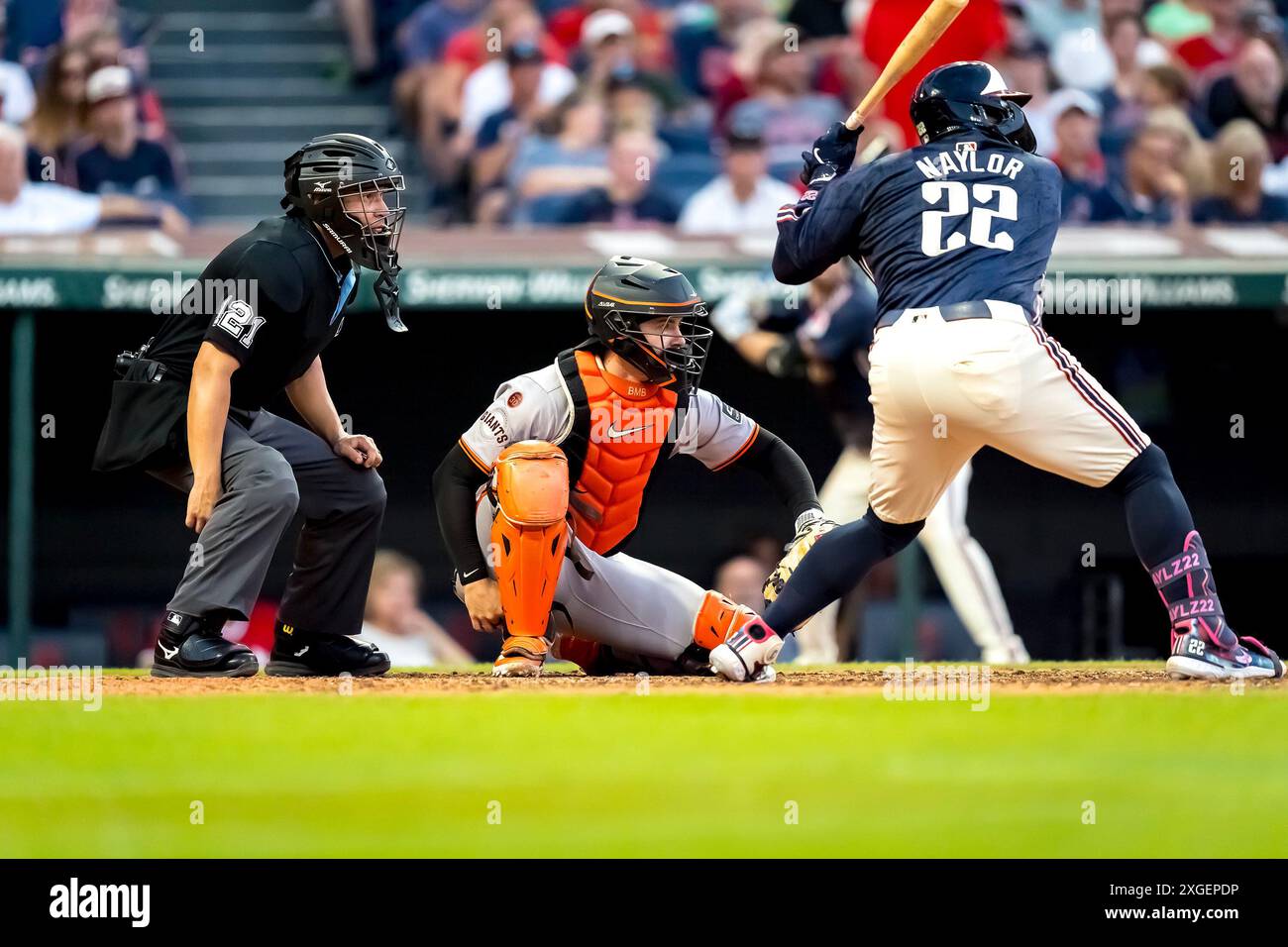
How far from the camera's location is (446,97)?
10.3 metres

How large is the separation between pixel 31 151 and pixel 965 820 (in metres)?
6.81

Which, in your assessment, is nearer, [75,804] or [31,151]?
[75,804]

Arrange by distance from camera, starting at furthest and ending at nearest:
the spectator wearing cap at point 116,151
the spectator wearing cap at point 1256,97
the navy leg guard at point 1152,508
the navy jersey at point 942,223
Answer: the spectator wearing cap at point 1256,97 → the spectator wearing cap at point 116,151 → the navy jersey at point 942,223 → the navy leg guard at point 1152,508

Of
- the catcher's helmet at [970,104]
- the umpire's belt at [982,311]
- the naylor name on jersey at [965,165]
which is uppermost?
the catcher's helmet at [970,104]

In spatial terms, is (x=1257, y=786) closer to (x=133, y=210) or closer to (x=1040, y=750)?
(x=1040, y=750)

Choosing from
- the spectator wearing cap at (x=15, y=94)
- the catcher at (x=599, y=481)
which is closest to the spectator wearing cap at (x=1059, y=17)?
the spectator wearing cap at (x=15, y=94)

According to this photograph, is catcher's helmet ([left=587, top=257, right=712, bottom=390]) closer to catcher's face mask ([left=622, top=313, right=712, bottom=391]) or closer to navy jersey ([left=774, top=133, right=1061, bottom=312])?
catcher's face mask ([left=622, top=313, right=712, bottom=391])

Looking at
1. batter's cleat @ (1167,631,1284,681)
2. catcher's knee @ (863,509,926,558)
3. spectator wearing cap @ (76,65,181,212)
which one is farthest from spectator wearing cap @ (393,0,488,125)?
batter's cleat @ (1167,631,1284,681)

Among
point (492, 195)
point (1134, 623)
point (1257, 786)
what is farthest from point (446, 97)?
point (1257, 786)

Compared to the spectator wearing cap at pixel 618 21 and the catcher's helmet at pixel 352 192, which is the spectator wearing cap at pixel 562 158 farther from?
the catcher's helmet at pixel 352 192

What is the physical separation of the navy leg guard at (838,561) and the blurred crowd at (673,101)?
4069 mm

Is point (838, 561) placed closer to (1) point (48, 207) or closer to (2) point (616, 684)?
(2) point (616, 684)

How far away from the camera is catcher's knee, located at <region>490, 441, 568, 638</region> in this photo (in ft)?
16.6

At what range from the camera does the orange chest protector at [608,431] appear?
17.4 feet
